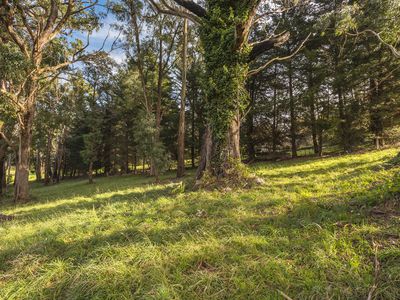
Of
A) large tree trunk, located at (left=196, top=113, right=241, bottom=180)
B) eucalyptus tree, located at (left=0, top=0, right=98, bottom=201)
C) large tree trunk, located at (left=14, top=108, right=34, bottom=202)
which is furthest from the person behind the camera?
large tree trunk, located at (left=14, top=108, right=34, bottom=202)

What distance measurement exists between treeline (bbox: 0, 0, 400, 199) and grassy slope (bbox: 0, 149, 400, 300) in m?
3.59

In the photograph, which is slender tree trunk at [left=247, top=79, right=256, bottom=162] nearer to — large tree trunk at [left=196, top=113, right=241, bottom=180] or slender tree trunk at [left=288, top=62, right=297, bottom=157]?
slender tree trunk at [left=288, top=62, right=297, bottom=157]

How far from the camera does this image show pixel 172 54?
18969mm

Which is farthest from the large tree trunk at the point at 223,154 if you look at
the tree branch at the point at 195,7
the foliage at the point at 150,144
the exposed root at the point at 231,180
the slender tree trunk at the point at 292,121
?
the slender tree trunk at the point at 292,121

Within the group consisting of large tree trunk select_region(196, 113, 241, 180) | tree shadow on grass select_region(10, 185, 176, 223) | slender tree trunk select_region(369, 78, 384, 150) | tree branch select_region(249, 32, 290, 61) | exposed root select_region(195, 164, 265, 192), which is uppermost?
tree branch select_region(249, 32, 290, 61)

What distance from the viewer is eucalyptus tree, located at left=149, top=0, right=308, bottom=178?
6.60 meters

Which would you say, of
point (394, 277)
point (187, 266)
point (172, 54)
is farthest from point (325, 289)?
point (172, 54)

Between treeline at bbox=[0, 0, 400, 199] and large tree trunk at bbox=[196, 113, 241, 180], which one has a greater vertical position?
treeline at bbox=[0, 0, 400, 199]

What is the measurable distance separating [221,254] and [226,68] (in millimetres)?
5379

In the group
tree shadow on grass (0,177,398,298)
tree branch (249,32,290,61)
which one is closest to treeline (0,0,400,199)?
tree branch (249,32,290,61)

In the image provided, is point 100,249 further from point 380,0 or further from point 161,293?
point 380,0

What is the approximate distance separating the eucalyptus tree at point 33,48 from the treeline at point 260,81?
15 cm

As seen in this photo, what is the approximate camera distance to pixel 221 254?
2688 mm

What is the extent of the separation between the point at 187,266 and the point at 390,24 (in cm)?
917
